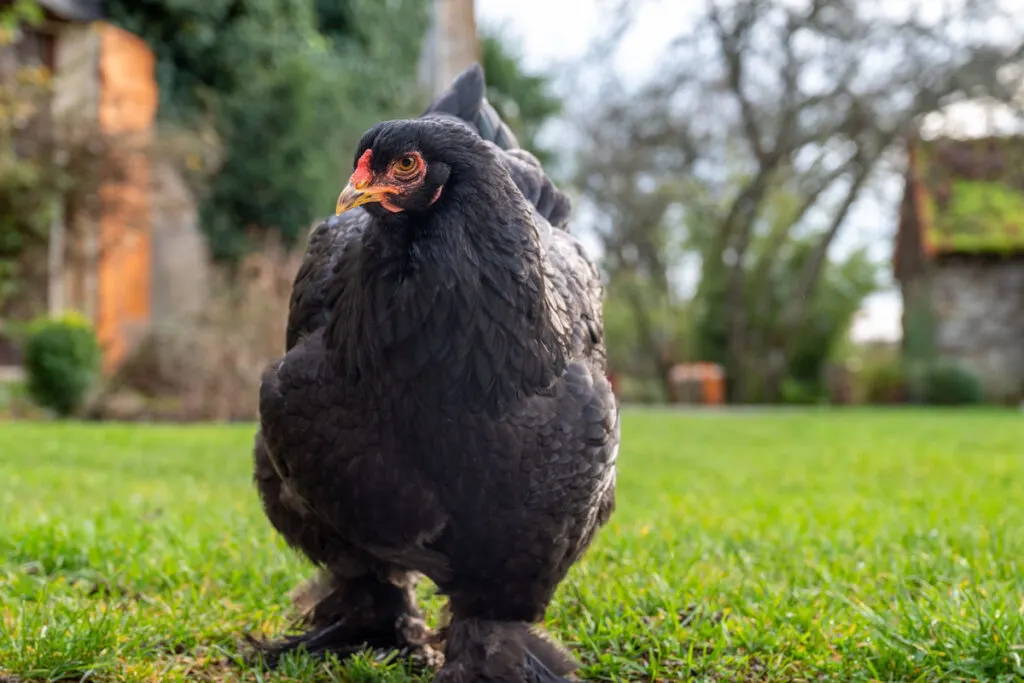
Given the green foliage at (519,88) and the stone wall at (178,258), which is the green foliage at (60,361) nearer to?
the stone wall at (178,258)

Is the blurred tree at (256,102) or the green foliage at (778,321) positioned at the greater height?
the blurred tree at (256,102)

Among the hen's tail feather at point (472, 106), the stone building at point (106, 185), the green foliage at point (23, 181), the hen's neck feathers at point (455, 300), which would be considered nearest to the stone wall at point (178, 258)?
the stone building at point (106, 185)

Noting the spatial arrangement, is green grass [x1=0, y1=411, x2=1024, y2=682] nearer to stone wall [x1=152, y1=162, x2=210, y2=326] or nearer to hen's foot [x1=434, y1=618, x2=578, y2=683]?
hen's foot [x1=434, y1=618, x2=578, y2=683]

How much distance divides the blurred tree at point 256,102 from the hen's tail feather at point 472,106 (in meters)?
10.6

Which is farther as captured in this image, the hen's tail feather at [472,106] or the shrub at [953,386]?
the shrub at [953,386]

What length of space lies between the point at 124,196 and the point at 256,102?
2.96 meters

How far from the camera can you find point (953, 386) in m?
18.0

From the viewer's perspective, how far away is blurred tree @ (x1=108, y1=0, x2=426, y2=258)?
1321 centimetres

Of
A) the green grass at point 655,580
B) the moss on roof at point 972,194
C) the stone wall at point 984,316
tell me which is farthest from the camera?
the stone wall at point 984,316

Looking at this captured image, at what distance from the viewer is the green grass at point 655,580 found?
7.73 feet

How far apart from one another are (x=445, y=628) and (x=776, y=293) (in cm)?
1995

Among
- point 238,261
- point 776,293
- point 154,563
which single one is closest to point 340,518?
point 154,563

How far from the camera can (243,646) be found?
2.58 meters

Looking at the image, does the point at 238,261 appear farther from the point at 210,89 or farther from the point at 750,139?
the point at 750,139
